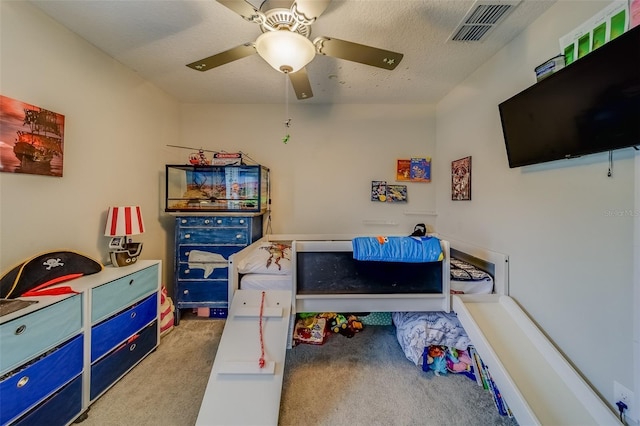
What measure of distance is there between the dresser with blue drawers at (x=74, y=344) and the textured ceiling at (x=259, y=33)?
179 centimetres

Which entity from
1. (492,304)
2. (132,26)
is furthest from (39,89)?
(492,304)

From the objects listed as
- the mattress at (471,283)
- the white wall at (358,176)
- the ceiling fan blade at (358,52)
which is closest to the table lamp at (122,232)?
the white wall at (358,176)

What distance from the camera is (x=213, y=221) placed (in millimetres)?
2447

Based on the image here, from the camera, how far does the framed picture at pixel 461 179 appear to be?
2342 millimetres

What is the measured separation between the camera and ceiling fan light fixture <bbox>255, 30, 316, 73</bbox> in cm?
121

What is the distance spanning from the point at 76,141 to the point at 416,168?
3337mm

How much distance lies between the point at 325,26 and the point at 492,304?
241 centimetres

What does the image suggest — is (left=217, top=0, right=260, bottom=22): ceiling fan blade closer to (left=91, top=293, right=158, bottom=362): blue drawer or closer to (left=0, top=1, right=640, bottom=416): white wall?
(left=0, top=1, right=640, bottom=416): white wall

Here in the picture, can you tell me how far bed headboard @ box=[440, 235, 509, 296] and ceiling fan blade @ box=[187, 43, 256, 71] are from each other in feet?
7.58

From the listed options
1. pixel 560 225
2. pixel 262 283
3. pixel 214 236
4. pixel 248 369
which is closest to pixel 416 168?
pixel 560 225

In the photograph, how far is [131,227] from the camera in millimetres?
1971

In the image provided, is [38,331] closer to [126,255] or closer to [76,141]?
[126,255]

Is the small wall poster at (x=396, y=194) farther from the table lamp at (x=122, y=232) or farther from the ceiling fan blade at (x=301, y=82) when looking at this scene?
the table lamp at (x=122, y=232)

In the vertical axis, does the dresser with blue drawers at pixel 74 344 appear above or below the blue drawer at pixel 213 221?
below
